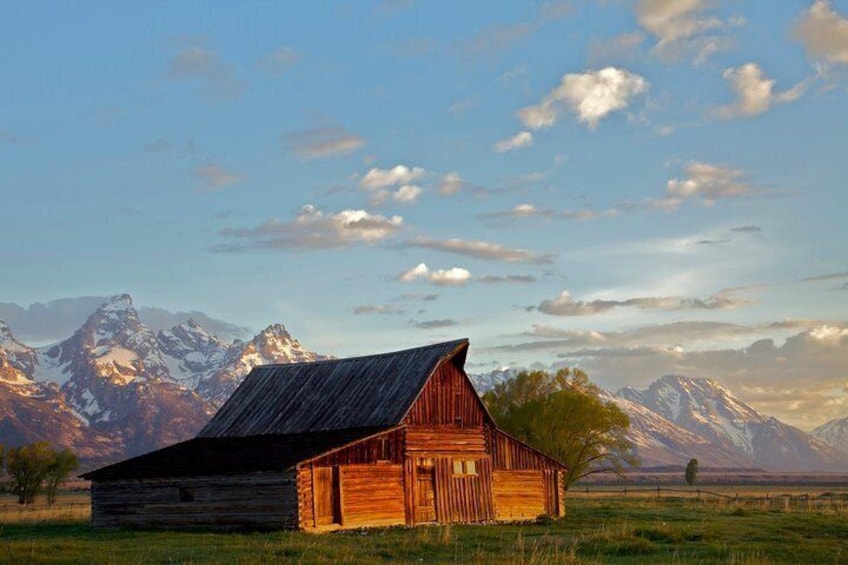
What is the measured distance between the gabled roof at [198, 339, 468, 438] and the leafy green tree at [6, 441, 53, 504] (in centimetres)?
3286

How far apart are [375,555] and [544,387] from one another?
46105 mm

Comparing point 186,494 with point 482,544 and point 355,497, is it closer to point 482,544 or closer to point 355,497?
point 355,497

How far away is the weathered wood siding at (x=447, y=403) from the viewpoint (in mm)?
47594

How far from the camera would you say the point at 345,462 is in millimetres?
43188

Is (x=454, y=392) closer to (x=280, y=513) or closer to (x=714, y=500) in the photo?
(x=280, y=513)

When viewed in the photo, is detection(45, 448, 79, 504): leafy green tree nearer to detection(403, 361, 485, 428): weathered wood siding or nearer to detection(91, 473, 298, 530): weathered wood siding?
detection(91, 473, 298, 530): weathered wood siding

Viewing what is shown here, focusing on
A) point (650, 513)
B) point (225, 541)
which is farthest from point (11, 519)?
point (650, 513)

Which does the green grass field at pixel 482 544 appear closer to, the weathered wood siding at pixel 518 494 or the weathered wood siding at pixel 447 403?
the weathered wood siding at pixel 518 494

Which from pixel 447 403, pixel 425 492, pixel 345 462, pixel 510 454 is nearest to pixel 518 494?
pixel 510 454

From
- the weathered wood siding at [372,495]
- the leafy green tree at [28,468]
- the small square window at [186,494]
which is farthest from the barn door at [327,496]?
the leafy green tree at [28,468]

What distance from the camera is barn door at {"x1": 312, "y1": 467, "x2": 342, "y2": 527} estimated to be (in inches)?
1636

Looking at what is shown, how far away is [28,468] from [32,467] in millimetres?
288

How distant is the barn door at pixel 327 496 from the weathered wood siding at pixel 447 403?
5.04 m

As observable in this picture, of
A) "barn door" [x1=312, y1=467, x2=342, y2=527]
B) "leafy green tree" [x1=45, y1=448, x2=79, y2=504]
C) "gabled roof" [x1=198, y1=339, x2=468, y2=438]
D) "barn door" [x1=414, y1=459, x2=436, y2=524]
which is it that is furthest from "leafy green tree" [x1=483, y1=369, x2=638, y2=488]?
"leafy green tree" [x1=45, y1=448, x2=79, y2=504]
